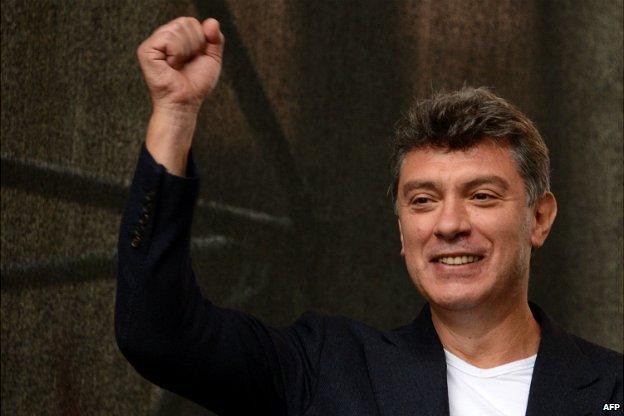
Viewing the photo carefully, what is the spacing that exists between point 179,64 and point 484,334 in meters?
0.71

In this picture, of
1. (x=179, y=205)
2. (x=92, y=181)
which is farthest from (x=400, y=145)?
(x=92, y=181)

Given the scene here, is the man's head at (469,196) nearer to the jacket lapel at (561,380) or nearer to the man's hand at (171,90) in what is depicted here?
the jacket lapel at (561,380)

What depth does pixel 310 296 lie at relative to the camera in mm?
2396

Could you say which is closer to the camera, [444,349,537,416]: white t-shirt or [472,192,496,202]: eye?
[444,349,537,416]: white t-shirt

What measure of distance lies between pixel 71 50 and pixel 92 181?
31cm

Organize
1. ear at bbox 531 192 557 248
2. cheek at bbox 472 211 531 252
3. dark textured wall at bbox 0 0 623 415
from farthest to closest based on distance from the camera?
dark textured wall at bbox 0 0 623 415 < ear at bbox 531 192 557 248 < cheek at bbox 472 211 531 252

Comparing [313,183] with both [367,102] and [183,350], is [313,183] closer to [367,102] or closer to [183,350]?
[367,102]

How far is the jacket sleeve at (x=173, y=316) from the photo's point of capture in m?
1.32

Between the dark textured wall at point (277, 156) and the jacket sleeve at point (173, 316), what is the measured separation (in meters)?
0.89

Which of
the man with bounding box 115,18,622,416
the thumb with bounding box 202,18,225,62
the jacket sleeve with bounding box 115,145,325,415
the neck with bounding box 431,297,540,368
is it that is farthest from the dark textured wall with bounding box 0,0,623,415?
the thumb with bounding box 202,18,225,62

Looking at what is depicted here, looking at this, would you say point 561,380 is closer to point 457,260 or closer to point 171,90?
point 457,260

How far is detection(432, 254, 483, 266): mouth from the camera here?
168 cm

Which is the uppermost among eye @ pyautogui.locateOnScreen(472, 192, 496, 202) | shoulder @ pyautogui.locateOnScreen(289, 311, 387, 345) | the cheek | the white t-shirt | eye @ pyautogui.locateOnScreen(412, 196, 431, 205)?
eye @ pyautogui.locateOnScreen(472, 192, 496, 202)

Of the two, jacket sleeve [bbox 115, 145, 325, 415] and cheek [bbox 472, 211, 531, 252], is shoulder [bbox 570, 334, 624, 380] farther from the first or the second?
jacket sleeve [bbox 115, 145, 325, 415]
